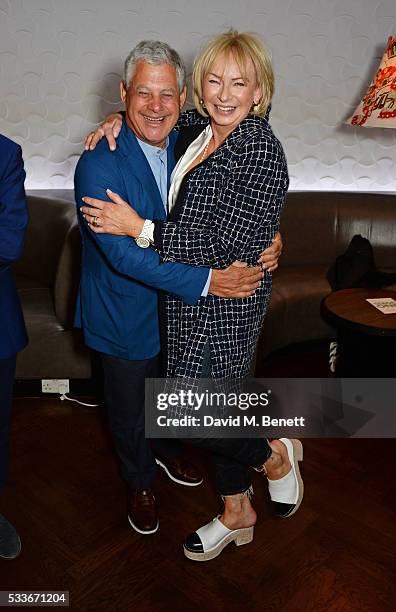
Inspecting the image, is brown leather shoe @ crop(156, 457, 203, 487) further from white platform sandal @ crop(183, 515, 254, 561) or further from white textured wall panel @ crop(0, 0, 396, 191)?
white textured wall panel @ crop(0, 0, 396, 191)

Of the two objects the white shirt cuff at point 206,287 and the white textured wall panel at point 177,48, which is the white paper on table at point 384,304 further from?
the white textured wall panel at point 177,48


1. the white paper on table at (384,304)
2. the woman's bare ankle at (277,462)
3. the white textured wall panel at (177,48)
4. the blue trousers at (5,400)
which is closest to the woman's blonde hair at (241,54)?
the blue trousers at (5,400)

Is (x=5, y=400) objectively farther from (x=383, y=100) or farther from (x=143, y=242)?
(x=383, y=100)

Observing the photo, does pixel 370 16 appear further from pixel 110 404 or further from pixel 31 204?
pixel 110 404

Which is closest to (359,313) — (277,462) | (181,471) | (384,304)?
(384,304)

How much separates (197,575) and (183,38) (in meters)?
3.30

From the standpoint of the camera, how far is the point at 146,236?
1753 millimetres

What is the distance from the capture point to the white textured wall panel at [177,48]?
12.5ft

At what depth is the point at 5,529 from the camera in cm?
209

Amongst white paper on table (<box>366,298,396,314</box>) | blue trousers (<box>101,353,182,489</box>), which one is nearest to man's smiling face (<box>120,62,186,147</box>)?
blue trousers (<box>101,353,182,489</box>)

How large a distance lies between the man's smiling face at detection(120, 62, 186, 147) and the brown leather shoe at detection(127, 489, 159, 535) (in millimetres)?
1295

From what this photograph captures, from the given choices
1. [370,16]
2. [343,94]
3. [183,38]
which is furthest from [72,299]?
[370,16]

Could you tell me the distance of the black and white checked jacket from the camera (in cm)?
163

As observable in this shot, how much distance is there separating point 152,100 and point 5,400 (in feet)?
3.55
